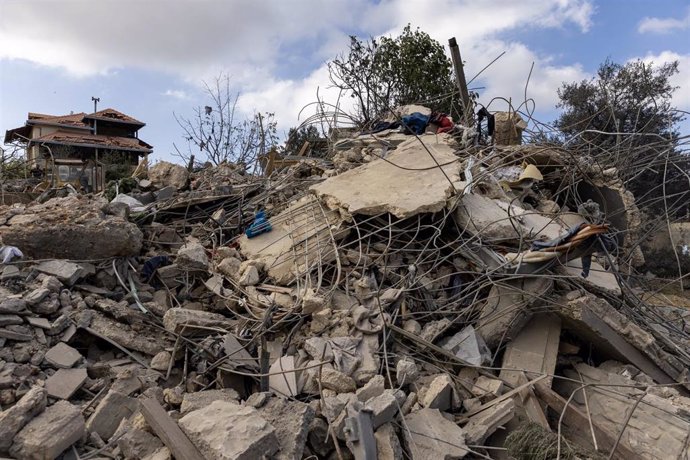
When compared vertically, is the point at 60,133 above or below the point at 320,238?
above

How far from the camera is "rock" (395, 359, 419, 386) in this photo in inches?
116

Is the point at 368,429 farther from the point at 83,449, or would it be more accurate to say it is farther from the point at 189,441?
the point at 83,449

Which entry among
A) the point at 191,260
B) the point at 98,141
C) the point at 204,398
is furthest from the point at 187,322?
the point at 98,141

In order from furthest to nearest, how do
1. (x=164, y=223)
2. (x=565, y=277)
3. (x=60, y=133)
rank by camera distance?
(x=60, y=133), (x=164, y=223), (x=565, y=277)

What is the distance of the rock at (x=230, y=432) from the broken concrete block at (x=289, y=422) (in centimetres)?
8

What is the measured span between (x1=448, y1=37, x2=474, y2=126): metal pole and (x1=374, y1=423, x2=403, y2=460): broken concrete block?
5.10 meters

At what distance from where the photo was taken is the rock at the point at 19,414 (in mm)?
2256

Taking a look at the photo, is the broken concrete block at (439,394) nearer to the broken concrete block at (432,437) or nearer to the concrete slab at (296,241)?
the broken concrete block at (432,437)

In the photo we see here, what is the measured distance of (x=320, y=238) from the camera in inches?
166

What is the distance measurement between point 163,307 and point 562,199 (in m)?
4.26

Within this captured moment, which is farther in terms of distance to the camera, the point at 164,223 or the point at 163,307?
the point at 164,223

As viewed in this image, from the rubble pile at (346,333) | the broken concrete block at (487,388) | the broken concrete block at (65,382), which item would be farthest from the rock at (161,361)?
the broken concrete block at (487,388)

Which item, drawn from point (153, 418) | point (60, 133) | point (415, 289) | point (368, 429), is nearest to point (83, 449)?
point (153, 418)

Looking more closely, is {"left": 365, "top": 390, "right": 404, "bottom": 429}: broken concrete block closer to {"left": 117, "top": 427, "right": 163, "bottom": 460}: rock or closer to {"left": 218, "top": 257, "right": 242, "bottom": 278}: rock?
{"left": 117, "top": 427, "right": 163, "bottom": 460}: rock
